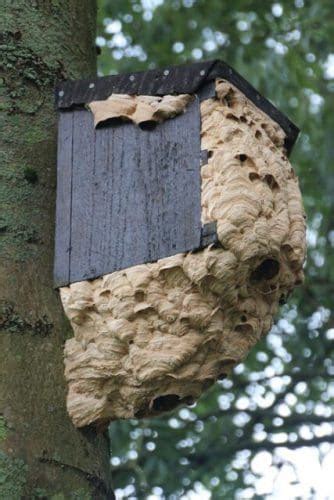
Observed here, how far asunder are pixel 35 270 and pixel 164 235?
0.34m

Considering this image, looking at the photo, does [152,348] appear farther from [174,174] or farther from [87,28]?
[87,28]

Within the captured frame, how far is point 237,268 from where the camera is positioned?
132 inches

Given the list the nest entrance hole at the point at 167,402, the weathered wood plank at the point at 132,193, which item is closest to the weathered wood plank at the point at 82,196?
the weathered wood plank at the point at 132,193

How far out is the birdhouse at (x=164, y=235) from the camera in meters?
3.37

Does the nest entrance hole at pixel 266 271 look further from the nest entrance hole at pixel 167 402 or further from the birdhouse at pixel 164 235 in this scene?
the nest entrance hole at pixel 167 402

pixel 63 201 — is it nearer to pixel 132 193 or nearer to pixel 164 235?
pixel 132 193

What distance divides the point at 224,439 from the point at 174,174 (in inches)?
174

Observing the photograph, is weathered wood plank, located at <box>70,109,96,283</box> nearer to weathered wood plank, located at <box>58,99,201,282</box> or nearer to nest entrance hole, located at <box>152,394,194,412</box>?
weathered wood plank, located at <box>58,99,201,282</box>

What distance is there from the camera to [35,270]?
3395 mm

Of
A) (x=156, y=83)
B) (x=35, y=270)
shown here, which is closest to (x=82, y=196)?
(x=35, y=270)

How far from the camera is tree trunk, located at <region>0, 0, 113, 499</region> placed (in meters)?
3.11

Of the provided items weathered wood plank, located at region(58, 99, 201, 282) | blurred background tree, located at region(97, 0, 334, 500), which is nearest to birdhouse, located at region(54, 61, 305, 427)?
weathered wood plank, located at region(58, 99, 201, 282)

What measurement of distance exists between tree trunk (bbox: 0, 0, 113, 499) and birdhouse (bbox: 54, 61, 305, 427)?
4 cm

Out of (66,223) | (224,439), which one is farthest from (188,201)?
(224,439)
